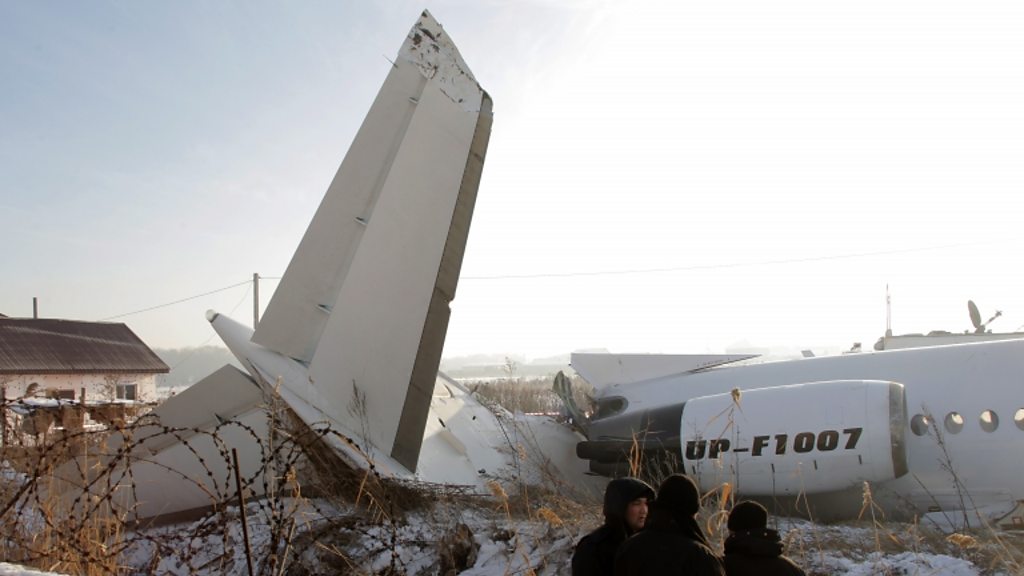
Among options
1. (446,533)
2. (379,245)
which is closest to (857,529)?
(446,533)

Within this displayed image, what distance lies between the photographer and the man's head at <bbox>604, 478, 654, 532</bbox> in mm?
3156

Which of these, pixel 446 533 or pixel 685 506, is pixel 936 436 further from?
pixel 685 506

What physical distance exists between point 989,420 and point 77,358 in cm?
2659

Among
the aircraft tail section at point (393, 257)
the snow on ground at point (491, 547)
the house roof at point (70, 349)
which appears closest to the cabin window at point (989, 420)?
the snow on ground at point (491, 547)

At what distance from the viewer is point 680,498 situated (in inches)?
112

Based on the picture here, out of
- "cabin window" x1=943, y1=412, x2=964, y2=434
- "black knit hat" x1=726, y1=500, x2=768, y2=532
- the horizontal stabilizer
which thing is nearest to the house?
the horizontal stabilizer

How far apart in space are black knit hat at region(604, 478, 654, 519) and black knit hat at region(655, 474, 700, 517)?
29 cm

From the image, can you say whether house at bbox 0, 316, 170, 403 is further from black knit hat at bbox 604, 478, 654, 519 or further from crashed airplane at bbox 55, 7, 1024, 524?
black knit hat at bbox 604, 478, 654, 519

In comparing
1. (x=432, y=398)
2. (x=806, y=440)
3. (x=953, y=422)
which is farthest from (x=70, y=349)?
(x=953, y=422)

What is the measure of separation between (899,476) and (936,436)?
0.78 meters

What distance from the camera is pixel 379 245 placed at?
6344mm

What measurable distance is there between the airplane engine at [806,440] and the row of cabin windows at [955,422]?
1.61 feet

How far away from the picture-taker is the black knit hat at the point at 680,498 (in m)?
2.84

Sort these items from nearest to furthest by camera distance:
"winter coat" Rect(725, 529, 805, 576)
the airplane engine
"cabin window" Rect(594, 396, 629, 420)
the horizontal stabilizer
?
"winter coat" Rect(725, 529, 805, 576), the airplane engine, "cabin window" Rect(594, 396, 629, 420), the horizontal stabilizer
